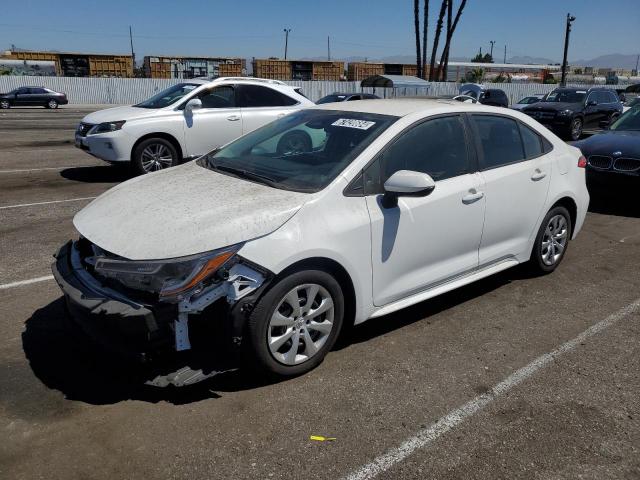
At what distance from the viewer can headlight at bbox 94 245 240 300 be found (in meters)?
2.97

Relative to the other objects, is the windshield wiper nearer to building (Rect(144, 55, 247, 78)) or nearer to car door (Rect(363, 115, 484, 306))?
car door (Rect(363, 115, 484, 306))

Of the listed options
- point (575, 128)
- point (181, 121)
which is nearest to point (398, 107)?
point (181, 121)

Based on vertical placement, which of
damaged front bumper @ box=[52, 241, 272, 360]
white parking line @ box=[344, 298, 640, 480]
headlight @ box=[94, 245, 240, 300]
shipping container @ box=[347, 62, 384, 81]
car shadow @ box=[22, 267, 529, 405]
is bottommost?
white parking line @ box=[344, 298, 640, 480]

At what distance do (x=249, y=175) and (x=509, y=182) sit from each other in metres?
2.11

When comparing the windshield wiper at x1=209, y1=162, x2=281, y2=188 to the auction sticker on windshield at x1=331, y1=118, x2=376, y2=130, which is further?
the auction sticker on windshield at x1=331, y1=118, x2=376, y2=130

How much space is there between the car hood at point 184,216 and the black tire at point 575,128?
659 inches

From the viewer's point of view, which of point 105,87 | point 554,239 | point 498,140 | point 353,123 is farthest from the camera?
point 105,87

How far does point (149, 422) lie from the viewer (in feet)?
9.85

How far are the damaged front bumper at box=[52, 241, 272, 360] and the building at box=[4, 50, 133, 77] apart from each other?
188 feet

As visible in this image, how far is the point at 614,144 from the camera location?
7.77 meters

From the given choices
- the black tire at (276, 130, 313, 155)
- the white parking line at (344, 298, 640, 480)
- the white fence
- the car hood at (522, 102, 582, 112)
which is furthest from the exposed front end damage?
the white fence

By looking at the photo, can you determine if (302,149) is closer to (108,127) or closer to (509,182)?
(509,182)

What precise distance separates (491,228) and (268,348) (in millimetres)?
2166

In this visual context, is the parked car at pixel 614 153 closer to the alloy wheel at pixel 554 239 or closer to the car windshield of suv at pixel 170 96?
the alloy wheel at pixel 554 239
